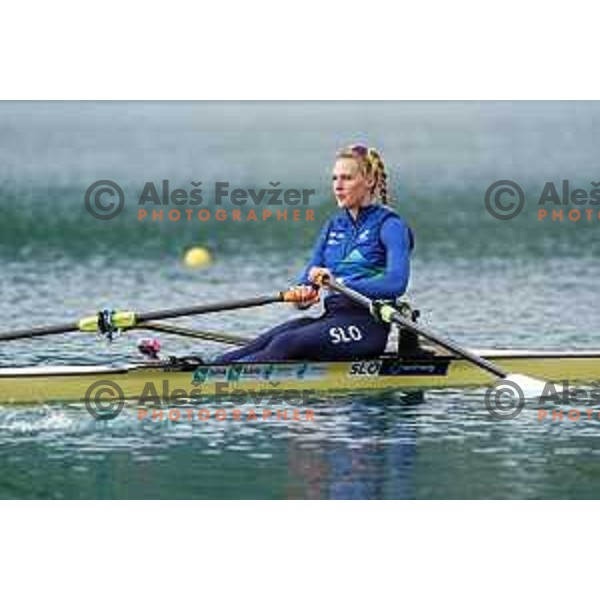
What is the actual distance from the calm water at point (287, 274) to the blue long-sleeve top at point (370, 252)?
1.14 ft

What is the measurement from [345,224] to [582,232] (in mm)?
2382

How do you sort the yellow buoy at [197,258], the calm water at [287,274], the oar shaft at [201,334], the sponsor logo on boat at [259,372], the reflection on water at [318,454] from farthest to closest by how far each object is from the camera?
the yellow buoy at [197,258] → the oar shaft at [201,334] → the sponsor logo on boat at [259,372] → the calm water at [287,274] → the reflection on water at [318,454]

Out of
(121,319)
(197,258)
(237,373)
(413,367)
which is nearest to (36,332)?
(121,319)

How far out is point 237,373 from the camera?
7.37m

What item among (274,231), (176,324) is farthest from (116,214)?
(176,324)

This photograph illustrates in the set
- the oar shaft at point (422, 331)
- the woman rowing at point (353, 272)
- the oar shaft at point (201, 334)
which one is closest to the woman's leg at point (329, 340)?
the woman rowing at point (353, 272)

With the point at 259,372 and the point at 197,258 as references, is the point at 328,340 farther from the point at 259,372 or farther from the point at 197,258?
the point at 197,258

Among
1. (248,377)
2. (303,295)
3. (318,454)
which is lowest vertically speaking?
(318,454)

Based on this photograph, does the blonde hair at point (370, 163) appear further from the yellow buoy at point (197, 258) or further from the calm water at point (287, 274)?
the yellow buoy at point (197, 258)

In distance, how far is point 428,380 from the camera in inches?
295

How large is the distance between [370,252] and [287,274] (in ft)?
6.51

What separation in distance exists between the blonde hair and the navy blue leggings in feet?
1.26

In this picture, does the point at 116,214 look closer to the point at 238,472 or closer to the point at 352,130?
the point at 352,130

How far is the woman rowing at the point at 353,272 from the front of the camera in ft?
24.3
